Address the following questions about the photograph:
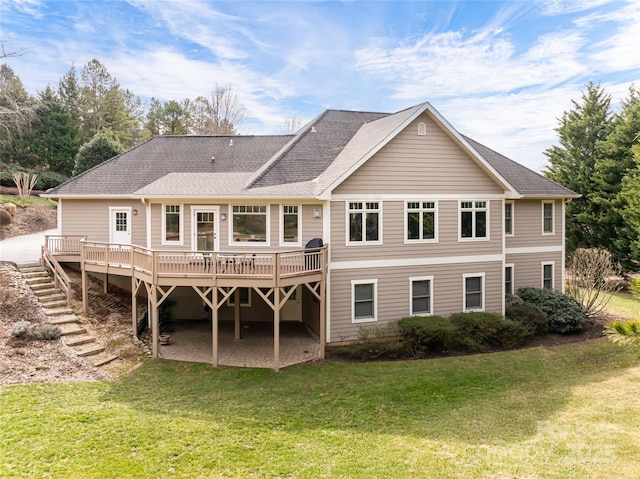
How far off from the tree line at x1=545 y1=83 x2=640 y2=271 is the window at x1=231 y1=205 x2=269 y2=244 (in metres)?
20.5

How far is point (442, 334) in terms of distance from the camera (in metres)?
13.1

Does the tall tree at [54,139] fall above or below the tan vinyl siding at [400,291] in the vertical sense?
above

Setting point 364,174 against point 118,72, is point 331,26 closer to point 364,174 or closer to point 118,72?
point 364,174

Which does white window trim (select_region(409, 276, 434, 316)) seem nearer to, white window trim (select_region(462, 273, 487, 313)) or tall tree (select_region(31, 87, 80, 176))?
white window trim (select_region(462, 273, 487, 313))

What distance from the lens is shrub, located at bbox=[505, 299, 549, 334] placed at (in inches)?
592

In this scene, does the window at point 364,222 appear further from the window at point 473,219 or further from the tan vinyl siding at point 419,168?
the window at point 473,219

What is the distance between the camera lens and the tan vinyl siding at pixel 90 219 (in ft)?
54.6

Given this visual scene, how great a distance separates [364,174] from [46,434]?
10.9 m

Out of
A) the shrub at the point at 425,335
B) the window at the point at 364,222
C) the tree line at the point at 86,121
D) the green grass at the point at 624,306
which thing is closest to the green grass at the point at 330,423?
the shrub at the point at 425,335

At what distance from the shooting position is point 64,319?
12695 mm

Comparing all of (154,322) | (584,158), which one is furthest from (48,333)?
(584,158)

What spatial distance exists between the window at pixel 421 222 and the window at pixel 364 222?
3.96ft

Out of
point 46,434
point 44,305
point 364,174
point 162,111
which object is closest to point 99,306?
point 44,305

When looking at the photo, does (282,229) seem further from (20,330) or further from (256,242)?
(20,330)
